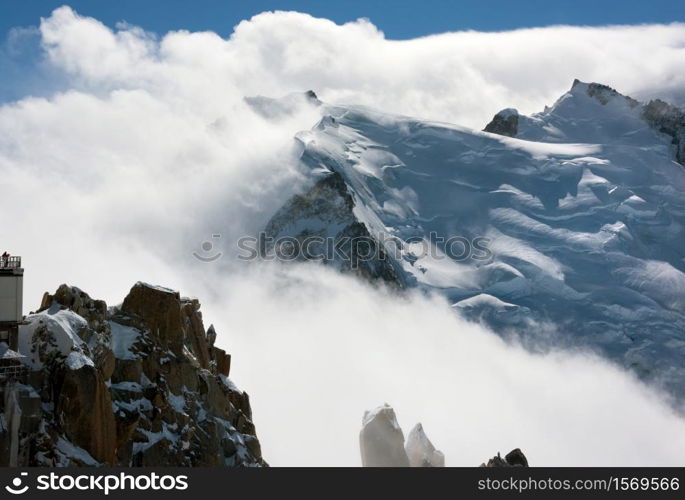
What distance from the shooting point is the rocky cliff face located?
238ft

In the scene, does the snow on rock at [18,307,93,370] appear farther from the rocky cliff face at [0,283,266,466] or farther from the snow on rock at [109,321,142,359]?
the snow on rock at [109,321,142,359]

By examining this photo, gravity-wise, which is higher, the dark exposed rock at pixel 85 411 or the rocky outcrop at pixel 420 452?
the rocky outcrop at pixel 420 452

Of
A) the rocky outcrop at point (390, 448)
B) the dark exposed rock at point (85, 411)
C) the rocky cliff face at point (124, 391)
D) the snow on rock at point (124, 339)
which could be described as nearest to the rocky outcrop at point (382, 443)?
the rocky outcrop at point (390, 448)

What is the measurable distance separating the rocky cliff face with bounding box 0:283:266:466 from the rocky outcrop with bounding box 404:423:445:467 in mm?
29250

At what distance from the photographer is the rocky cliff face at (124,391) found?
72.4 meters

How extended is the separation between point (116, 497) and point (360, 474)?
17154mm

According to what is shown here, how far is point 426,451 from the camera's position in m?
125

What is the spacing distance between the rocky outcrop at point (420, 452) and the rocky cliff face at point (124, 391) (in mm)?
29250

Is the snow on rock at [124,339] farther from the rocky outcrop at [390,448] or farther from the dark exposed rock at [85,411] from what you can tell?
the rocky outcrop at [390,448]

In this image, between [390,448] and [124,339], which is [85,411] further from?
[390,448]

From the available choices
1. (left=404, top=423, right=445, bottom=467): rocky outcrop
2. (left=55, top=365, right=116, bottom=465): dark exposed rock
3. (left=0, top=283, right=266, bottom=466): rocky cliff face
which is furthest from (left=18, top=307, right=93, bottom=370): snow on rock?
(left=404, top=423, right=445, bottom=467): rocky outcrop

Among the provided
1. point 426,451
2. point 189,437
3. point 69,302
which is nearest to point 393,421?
point 426,451

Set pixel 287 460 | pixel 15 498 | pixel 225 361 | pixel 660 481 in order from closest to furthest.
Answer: pixel 15 498 < pixel 660 481 < pixel 225 361 < pixel 287 460

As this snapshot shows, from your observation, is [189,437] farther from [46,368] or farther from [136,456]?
[46,368]
